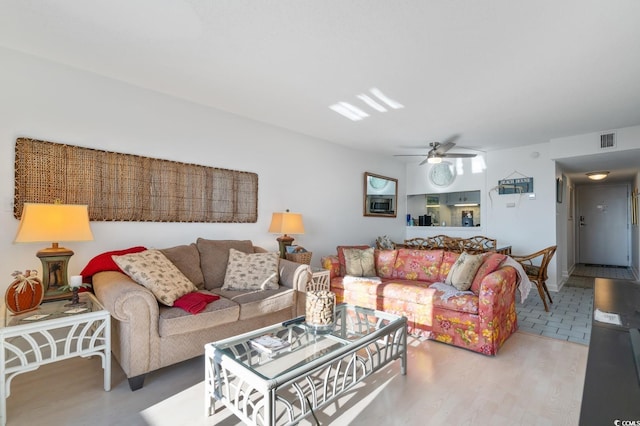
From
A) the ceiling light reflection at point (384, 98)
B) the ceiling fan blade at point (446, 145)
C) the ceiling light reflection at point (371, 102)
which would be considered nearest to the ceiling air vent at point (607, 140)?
the ceiling fan blade at point (446, 145)

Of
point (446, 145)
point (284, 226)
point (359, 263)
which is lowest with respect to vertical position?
point (359, 263)

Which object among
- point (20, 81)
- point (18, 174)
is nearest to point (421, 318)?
point (18, 174)

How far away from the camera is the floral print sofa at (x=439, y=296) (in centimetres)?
263

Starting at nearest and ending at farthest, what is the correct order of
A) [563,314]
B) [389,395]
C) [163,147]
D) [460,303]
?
[389,395] → [460,303] → [163,147] → [563,314]

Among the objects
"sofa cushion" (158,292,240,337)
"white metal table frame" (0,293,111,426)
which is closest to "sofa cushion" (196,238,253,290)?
"sofa cushion" (158,292,240,337)

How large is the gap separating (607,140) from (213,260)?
5.60 m

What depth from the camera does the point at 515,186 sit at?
539 centimetres

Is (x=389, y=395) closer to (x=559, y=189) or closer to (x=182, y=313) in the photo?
(x=182, y=313)

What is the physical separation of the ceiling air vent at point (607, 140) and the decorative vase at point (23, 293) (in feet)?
21.8

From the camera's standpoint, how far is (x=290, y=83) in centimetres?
293

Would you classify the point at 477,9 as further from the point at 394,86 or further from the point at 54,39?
the point at 54,39

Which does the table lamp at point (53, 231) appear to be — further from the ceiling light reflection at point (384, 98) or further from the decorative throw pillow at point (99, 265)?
the ceiling light reflection at point (384, 98)

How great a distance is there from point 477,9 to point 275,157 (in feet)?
9.51

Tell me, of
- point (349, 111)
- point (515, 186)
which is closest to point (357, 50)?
point (349, 111)
